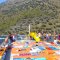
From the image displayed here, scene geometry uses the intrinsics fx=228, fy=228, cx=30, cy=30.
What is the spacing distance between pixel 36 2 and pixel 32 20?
11.9 m

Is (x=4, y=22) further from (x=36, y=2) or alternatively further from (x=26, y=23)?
(x=36, y=2)

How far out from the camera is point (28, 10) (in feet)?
184

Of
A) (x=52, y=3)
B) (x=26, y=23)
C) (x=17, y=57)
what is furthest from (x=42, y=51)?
(x=52, y=3)

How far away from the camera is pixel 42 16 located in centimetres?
5269

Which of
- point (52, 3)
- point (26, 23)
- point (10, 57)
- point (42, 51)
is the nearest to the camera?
point (10, 57)

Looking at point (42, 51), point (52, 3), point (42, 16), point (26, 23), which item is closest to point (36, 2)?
point (52, 3)

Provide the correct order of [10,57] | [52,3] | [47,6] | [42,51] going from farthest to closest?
[52,3]
[47,6]
[42,51]
[10,57]

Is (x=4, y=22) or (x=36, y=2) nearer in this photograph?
(x=4, y=22)

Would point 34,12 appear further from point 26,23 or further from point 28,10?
point 26,23

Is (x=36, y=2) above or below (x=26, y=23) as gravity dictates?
above

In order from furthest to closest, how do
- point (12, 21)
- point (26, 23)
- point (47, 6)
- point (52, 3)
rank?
point (52, 3)
point (47, 6)
point (12, 21)
point (26, 23)

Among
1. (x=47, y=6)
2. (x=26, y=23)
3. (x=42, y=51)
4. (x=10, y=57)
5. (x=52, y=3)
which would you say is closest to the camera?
(x=10, y=57)

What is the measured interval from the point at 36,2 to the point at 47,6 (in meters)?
5.93

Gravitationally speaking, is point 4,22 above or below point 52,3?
below
